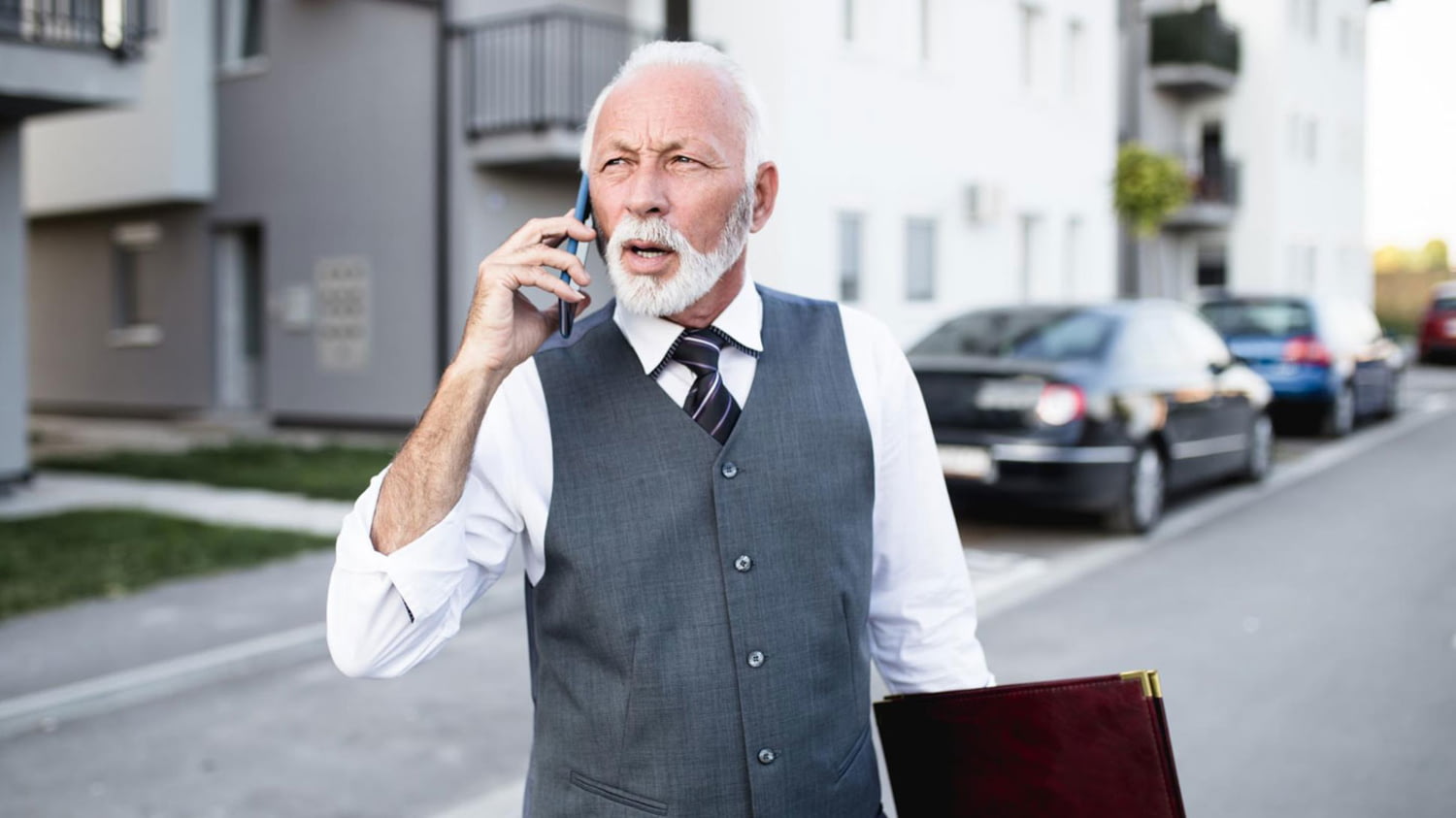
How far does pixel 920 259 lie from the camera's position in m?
20.2

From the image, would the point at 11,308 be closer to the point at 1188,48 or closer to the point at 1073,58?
the point at 1073,58

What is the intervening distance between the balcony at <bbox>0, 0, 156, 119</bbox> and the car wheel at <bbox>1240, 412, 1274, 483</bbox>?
377 inches

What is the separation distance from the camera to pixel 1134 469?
30.3 feet

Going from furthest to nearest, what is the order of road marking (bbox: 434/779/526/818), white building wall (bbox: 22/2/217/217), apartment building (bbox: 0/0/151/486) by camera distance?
white building wall (bbox: 22/2/217/217) → apartment building (bbox: 0/0/151/486) → road marking (bbox: 434/779/526/818)

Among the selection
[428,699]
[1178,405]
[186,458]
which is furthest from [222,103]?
[428,699]

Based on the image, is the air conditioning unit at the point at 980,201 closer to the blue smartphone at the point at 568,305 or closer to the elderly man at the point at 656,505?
the elderly man at the point at 656,505

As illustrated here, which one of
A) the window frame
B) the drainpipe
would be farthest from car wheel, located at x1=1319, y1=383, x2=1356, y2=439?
the drainpipe

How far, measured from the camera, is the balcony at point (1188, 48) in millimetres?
29391

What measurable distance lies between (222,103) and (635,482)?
745 inches

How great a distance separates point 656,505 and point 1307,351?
608 inches

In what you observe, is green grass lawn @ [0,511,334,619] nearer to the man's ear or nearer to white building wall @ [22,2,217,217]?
the man's ear

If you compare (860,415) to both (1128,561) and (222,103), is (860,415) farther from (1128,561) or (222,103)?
(222,103)

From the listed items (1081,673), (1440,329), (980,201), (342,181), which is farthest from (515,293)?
(1440,329)

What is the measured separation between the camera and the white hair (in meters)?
1.91
